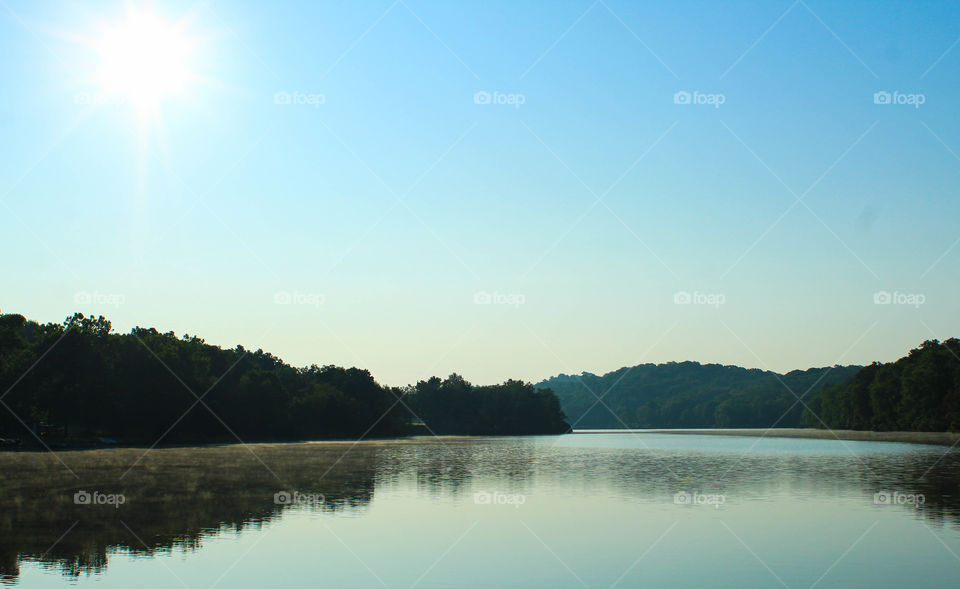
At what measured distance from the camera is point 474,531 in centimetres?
2977

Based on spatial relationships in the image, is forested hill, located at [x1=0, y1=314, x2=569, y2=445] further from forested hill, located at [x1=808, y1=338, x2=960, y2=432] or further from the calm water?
forested hill, located at [x1=808, y1=338, x2=960, y2=432]

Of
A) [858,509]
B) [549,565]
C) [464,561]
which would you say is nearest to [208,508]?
[464,561]

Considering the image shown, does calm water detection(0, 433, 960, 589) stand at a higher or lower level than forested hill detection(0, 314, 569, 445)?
lower

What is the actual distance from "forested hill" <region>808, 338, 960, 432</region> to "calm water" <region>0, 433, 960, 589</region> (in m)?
115

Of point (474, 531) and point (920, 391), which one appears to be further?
point (920, 391)

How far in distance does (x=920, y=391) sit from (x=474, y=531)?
156 meters

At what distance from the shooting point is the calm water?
851 inches

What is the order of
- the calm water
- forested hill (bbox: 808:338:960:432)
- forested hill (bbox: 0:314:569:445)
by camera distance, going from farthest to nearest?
forested hill (bbox: 808:338:960:432)
forested hill (bbox: 0:314:569:445)
the calm water

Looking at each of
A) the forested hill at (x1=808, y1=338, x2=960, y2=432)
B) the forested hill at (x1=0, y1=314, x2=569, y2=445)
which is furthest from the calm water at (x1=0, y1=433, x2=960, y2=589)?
the forested hill at (x1=808, y1=338, x2=960, y2=432)

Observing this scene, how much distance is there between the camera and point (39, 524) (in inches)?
1144

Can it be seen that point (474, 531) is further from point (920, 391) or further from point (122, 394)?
point (920, 391)

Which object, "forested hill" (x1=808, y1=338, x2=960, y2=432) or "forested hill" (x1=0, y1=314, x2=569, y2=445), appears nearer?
"forested hill" (x1=0, y1=314, x2=569, y2=445)

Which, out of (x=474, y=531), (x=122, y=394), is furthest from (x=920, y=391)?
(x=474, y=531)

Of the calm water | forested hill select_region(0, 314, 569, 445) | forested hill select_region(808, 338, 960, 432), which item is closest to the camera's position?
the calm water
